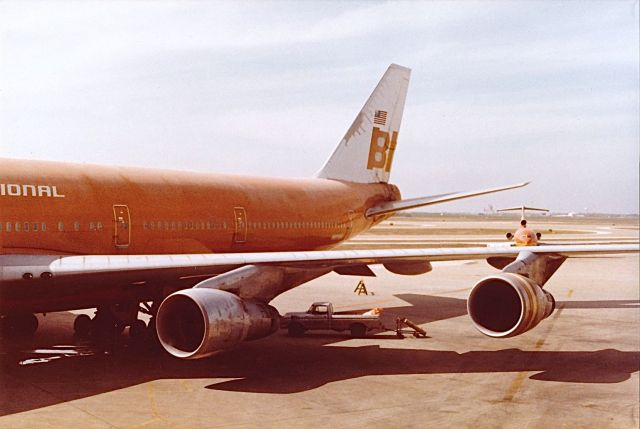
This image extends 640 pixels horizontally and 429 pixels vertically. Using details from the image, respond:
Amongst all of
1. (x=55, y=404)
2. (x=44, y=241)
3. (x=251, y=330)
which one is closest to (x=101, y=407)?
(x=55, y=404)

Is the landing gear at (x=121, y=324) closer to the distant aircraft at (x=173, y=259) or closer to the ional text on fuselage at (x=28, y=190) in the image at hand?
the distant aircraft at (x=173, y=259)

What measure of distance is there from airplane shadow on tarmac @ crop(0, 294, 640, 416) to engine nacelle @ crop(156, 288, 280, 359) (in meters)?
0.90

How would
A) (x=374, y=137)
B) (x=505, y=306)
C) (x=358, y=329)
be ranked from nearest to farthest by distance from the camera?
(x=505, y=306) → (x=358, y=329) → (x=374, y=137)

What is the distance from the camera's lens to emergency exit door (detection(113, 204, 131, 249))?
49.4 feet

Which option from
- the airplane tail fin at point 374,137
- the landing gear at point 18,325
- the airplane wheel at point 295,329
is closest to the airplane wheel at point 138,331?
the landing gear at point 18,325

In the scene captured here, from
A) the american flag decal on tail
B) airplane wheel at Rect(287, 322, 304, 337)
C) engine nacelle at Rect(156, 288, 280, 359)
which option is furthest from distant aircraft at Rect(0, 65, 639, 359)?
the american flag decal on tail

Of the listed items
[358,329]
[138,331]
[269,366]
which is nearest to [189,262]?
[269,366]

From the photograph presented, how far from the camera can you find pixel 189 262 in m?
12.6

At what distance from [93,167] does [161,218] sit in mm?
1955

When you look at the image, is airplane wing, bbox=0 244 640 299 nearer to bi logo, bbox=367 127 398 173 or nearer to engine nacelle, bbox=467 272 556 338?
engine nacelle, bbox=467 272 556 338

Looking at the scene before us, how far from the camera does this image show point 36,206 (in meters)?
13.6

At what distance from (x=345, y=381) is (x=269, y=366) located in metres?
2.00

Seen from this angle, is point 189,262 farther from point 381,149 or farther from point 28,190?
point 381,149

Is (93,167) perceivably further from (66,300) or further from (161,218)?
(66,300)
